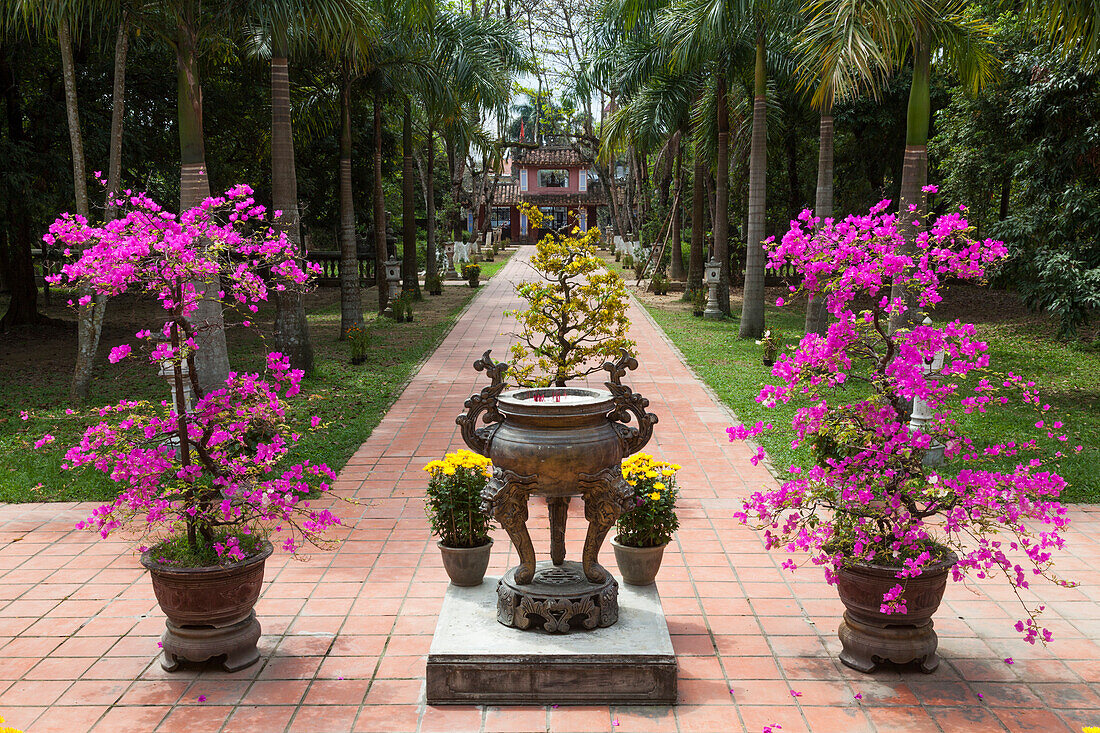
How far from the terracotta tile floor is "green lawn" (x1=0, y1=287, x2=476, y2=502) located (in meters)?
0.81

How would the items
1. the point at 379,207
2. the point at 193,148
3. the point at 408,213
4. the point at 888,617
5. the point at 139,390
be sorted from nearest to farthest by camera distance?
the point at 888,617 → the point at 193,148 → the point at 139,390 → the point at 379,207 → the point at 408,213

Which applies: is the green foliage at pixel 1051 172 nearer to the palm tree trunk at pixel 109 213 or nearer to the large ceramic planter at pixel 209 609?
the palm tree trunk at pixel 109 213

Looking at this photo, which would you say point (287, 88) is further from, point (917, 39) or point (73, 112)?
point (917, 39)

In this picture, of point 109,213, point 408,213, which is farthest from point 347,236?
point 408,213

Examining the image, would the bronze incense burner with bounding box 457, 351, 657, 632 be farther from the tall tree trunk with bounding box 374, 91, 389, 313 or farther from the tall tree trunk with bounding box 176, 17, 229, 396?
the tall tree trunk with bounding box 374, 91, 389, 313

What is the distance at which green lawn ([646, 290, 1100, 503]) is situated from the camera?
350 inches

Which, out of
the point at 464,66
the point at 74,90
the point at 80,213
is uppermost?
the point at 464,66

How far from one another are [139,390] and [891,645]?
11.1 m

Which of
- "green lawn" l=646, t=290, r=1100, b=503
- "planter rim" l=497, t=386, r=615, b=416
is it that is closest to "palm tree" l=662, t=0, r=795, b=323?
"green lawn" l=646, t=290, r=1100, b=503

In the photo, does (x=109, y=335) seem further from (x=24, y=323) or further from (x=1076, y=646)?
(x=1076, y=646)

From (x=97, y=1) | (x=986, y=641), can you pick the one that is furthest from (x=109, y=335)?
(x=986, y=641)

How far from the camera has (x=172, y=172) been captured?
56.3 feet

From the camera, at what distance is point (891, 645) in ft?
14.6

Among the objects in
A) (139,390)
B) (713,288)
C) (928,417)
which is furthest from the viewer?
(713,288)
